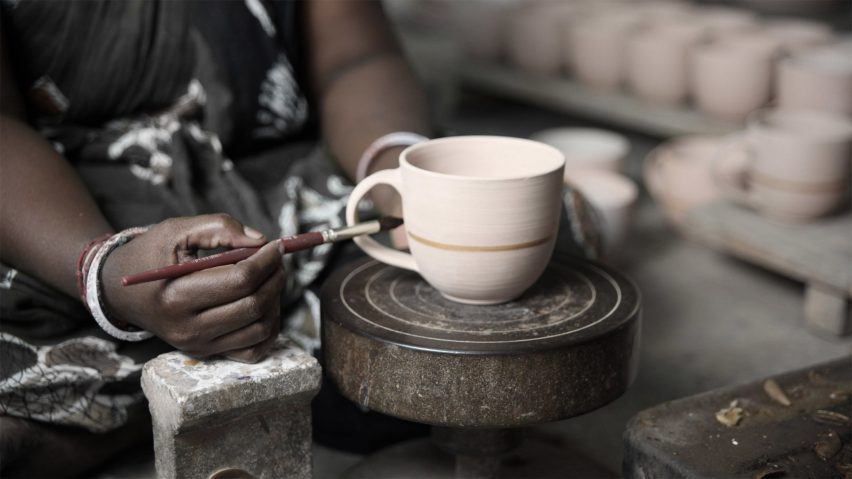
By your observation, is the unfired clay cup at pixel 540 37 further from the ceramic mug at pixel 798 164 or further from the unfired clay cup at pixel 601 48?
the ceramic mug at pixel 798 164

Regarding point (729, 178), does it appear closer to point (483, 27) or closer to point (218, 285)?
point (483, 27)

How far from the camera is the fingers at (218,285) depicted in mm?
1222

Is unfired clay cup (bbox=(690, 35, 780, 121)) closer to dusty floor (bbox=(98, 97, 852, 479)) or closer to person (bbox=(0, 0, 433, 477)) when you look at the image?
dusty floor (bbox=(98, 97, 852, 479))

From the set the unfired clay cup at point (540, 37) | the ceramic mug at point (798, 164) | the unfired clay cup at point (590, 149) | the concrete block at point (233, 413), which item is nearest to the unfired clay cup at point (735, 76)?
the unfired clay cup at point (590, 149)

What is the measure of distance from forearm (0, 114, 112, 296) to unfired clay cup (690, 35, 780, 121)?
2.06m

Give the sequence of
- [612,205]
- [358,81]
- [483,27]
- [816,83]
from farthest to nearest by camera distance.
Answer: [483,27]
[816,83]
[612,205]
[358,81]

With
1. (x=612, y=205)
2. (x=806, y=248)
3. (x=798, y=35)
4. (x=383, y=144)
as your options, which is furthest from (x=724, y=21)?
(x=383, y=144)

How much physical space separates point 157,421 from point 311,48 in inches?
36.5

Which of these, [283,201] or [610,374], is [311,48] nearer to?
[283,201]

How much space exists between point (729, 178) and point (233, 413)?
1680 mm

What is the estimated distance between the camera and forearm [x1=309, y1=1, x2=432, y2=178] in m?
1.80

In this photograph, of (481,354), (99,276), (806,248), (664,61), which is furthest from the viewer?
(664,61)

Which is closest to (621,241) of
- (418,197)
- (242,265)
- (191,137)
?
(191,137)

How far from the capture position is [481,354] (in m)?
1.21
